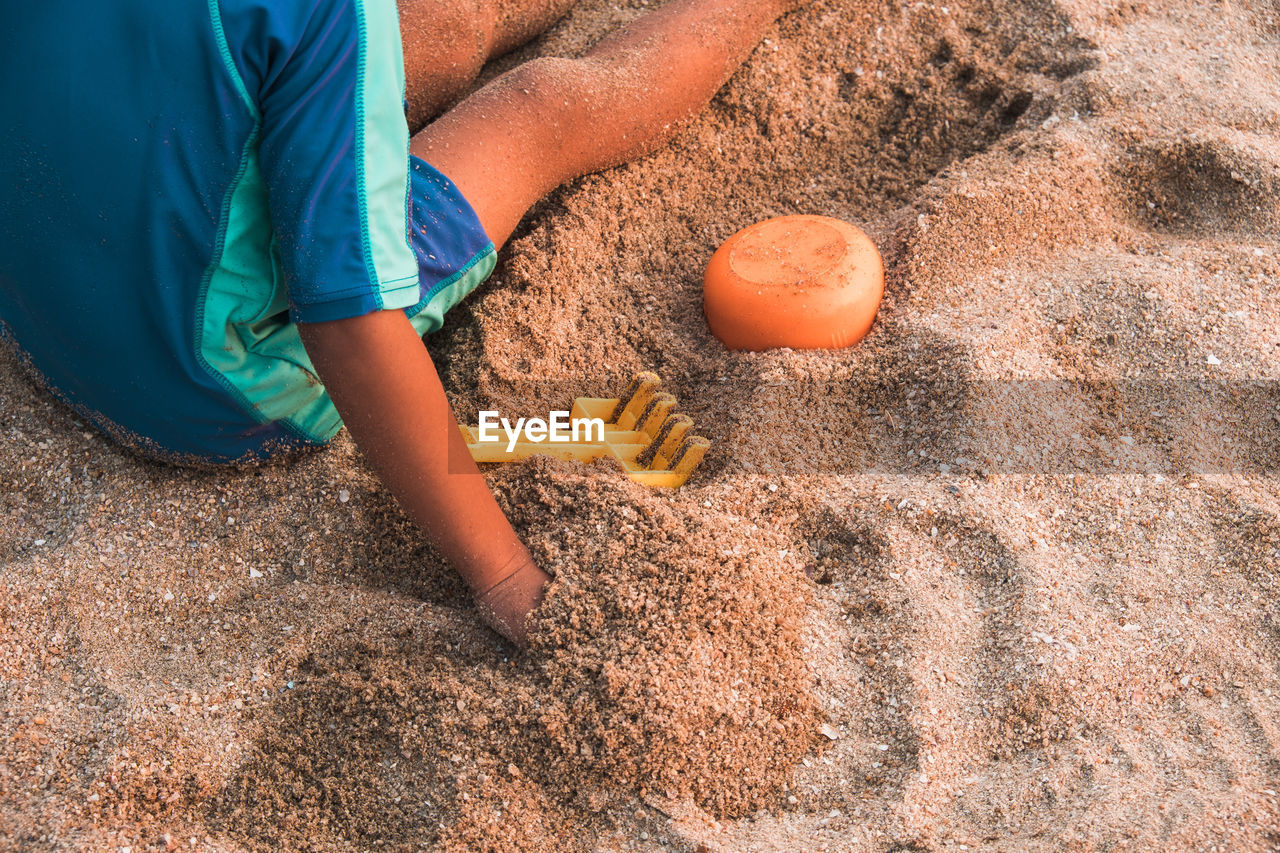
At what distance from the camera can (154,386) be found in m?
1.43

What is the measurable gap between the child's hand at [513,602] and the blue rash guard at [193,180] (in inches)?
15.8

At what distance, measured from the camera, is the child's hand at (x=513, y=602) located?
53.0 inches

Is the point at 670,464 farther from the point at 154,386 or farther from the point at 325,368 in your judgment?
the point at 154,386

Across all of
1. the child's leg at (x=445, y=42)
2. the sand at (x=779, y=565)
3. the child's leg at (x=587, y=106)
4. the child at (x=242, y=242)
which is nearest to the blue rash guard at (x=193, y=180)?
the child at (x=242, y=242)

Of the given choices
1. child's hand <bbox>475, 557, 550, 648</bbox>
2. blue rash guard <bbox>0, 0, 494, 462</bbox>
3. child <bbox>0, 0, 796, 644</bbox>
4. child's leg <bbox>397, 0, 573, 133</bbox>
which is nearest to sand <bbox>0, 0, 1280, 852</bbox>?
child's hand <bbox>475, 557, 550, 648</bbox>

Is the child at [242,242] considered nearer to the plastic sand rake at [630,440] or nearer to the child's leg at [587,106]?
the child's leg at [587,106]

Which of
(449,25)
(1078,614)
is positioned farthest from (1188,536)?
(449,25)

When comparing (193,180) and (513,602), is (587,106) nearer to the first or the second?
(193,180)

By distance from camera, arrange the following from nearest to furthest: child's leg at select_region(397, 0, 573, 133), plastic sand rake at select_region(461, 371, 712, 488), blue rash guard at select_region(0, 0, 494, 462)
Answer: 1. blue rash guard at select_region(0, 0, 494, 462)
2. plastic sand rake at select_region(461, 371, 712, 488)
3. child's leg at select_region(397, 0, 573, 133)

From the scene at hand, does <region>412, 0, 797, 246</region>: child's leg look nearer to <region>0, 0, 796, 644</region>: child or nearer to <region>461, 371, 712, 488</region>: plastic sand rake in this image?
<region>0, 0, 796, 644</region>: child

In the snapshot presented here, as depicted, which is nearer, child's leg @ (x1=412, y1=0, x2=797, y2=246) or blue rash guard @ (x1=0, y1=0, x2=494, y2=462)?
blue rash guard @ (x1=0, y1=0, x2=494, y2=462)

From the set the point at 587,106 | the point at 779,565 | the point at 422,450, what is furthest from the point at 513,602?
the point at 587,106

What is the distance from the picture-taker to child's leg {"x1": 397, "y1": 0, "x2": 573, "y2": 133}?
206 cm

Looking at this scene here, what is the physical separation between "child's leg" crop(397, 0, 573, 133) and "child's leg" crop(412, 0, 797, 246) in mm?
207
